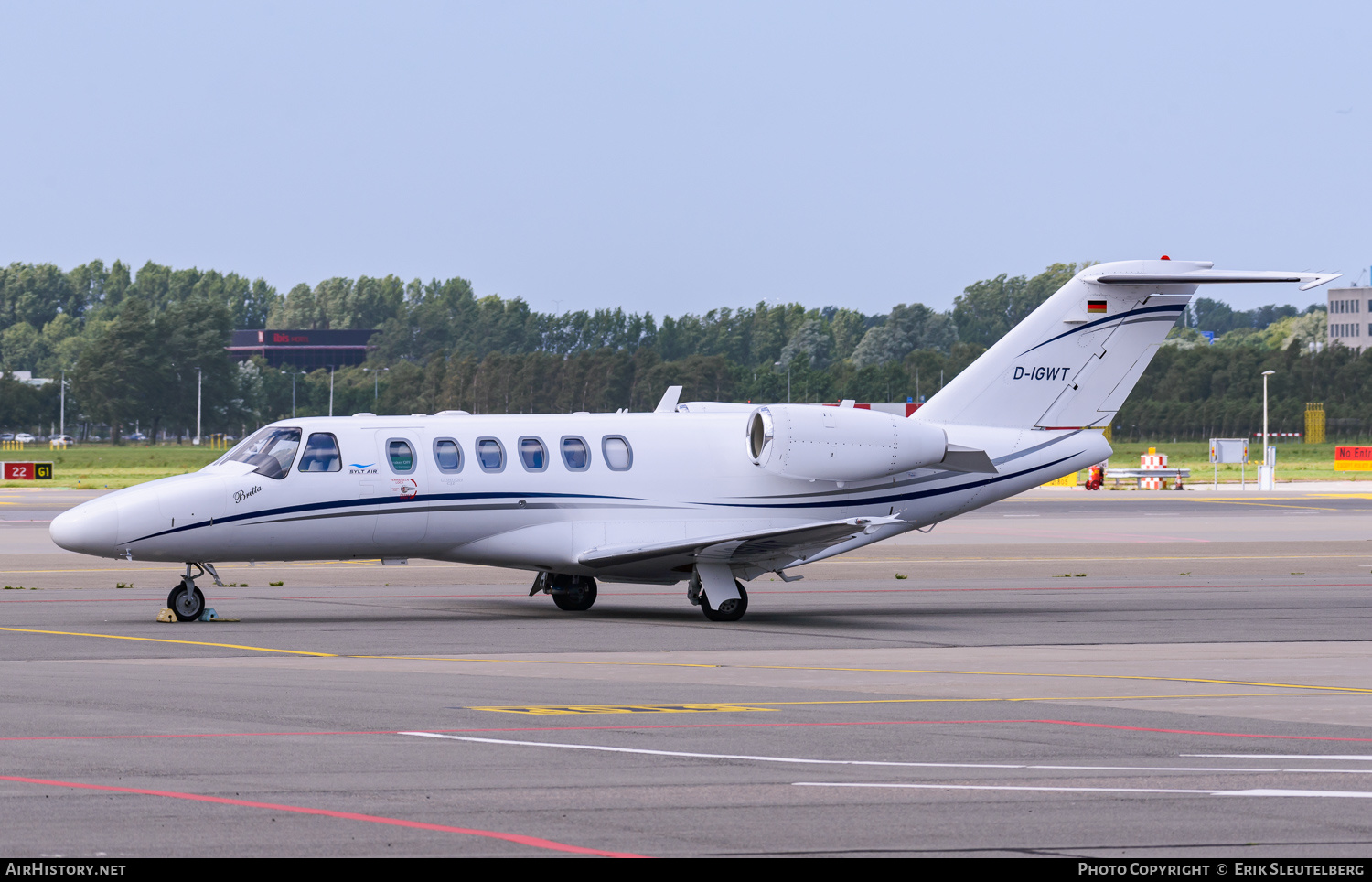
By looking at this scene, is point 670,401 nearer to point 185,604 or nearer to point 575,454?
point 575,454

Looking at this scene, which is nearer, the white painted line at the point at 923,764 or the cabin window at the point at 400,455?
the white painted line at the point at 923,764

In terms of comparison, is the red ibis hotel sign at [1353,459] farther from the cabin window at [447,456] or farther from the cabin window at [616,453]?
the cabin window at [447,456]

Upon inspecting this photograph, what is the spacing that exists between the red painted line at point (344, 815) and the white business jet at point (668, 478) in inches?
486

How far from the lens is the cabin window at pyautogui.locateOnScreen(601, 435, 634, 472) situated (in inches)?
977

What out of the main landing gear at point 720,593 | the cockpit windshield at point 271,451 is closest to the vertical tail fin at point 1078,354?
the main landing gear at point 720,593

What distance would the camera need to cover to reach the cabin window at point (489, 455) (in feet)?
79.6

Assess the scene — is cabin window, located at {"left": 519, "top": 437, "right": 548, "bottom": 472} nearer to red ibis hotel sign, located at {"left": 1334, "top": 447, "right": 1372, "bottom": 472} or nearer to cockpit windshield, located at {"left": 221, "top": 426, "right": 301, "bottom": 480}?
cockpit windshield, located at {"left": 221, "top": 426, "right": 301, "bottom": 480}

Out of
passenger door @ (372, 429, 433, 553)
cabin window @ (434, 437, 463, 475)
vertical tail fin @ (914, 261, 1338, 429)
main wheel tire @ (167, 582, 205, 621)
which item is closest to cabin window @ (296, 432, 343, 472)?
passenger door @ (372, 429, 433, 553)

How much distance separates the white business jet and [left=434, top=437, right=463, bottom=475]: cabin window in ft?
0.07

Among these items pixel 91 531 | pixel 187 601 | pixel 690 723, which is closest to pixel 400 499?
pixel 187 601

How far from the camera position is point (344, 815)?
9.84m

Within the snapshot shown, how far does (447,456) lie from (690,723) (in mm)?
10971
